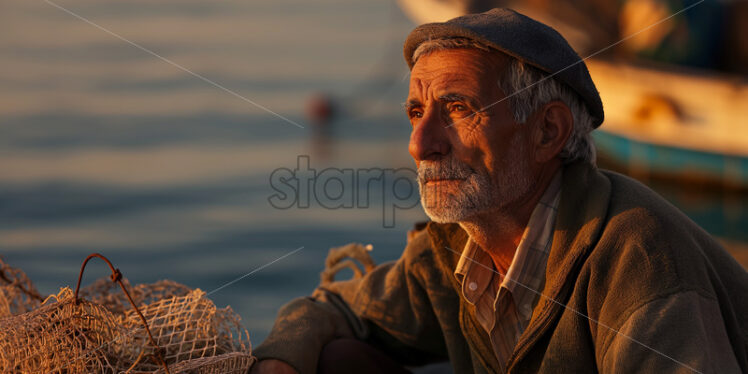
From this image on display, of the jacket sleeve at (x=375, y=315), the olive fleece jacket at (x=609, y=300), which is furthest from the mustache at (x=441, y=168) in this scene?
the jacket sleeve at (x=375, y=315)

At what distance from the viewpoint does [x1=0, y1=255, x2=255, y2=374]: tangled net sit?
6.40ft

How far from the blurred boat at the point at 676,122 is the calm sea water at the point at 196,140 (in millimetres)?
373

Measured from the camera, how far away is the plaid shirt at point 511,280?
213cm

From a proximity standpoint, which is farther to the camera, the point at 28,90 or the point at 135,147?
the point at 28,90

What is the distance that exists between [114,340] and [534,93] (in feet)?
3.53

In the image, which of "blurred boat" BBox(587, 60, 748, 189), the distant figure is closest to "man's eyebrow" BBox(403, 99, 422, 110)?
"blurred boat" BBox(587, 60, 748, 189)

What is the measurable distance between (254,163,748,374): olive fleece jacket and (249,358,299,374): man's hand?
16mm

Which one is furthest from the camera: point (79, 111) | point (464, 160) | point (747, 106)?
point (79, 111)

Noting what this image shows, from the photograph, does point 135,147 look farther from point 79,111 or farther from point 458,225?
point 458,225

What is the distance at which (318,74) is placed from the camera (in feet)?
47.7

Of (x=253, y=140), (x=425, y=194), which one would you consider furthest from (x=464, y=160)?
(x=253, y=140)

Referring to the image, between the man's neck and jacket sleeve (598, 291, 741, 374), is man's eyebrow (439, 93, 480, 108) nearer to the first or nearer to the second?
the man's neck

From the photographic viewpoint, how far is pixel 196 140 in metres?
12.1

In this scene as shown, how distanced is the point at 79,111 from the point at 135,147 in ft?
6.36
